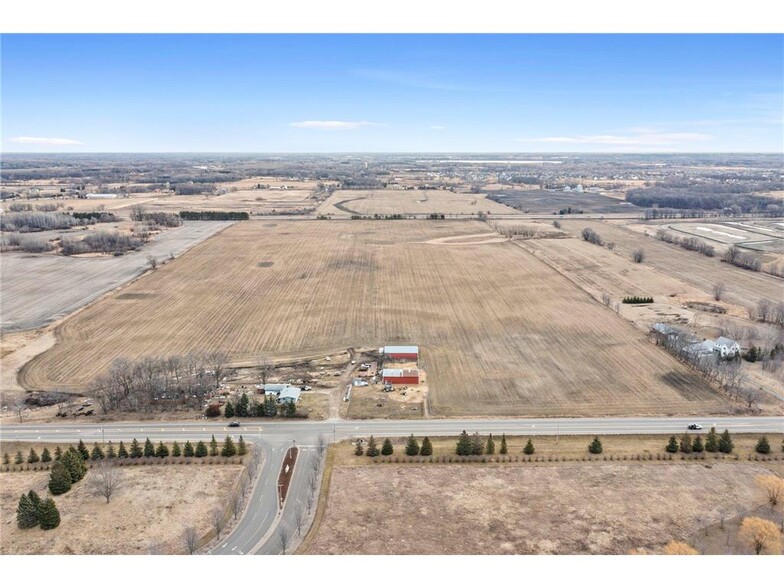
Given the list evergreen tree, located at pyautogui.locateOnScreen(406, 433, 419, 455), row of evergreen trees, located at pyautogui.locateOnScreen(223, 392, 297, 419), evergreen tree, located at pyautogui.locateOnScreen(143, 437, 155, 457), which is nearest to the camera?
evergreen tree, located at pyautogui.locateOnScreen(143, 437, 155, 457)

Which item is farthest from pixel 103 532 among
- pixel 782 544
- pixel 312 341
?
pixel 782 544

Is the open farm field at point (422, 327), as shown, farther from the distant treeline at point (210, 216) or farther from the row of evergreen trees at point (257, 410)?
the distant treeline at point (210, 216)

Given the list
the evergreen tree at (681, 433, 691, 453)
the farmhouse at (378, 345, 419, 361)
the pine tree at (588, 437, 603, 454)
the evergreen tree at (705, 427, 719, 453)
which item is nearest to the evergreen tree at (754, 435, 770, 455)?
the evergreen tree at (705, 427, 719, 453)

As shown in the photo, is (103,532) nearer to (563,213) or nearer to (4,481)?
(4,481)

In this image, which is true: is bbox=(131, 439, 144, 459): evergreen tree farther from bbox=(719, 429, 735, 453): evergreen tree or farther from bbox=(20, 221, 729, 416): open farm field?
bbox=(719, 429, 735, 453): evergreen tree

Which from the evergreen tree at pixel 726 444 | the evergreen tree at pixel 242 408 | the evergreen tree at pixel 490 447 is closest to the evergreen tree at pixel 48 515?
the evergreen tree at pixel 242 408
